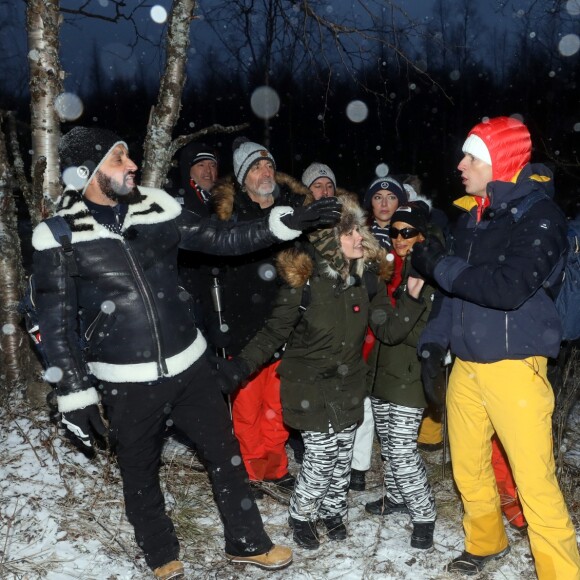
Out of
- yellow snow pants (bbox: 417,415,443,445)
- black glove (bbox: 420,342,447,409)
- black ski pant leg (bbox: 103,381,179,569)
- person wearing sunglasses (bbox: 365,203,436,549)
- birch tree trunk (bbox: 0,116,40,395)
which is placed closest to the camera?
black ski pant leg (bbox: 103,381,179,569)

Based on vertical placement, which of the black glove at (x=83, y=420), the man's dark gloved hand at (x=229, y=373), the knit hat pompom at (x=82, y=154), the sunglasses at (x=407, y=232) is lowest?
the black glove at (x=83, y=420)

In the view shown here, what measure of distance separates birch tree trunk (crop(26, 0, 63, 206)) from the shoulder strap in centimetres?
181

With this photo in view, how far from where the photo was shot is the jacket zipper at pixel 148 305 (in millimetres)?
2947

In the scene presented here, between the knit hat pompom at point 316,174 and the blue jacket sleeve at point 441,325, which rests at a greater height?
the knit hat pompom at point 316,174

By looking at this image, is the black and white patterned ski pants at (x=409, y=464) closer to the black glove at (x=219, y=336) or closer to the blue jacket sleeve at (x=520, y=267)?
the blue jacket sleeve at (x=520, y=267)

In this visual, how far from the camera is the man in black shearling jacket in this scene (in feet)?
9.53

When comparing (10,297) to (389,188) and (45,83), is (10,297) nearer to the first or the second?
(45,83)

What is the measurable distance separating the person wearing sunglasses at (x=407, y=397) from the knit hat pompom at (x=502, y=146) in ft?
2.31

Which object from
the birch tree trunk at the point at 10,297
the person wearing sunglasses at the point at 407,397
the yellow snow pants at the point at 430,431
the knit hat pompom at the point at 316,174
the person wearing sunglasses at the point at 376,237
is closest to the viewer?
the person wearing sunglasses at the point at 407,397

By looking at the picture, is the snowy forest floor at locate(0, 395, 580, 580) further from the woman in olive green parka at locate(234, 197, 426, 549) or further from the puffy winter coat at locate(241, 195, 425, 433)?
the puffy winter coat at locate(241, 195, 425, 433)

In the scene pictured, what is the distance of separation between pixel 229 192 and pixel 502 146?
2.04 meters

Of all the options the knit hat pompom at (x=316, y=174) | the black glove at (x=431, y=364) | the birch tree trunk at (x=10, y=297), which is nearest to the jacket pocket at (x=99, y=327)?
the black glove at (x=431, y=364)

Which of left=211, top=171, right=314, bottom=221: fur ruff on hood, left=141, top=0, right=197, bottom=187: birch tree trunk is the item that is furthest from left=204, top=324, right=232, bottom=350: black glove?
left=141, top=0, right=197, bottom=187: birch tree trunk

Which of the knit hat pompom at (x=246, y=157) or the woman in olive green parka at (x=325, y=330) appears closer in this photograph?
the woman in olive green parka at (x=325, y=330)
